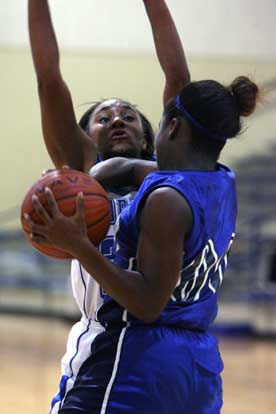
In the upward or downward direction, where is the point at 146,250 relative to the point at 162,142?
downward

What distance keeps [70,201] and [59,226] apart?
0.10 meters

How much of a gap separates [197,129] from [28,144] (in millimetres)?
5474

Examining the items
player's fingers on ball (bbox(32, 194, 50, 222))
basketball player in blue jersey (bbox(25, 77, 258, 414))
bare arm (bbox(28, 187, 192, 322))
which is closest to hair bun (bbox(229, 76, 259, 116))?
basketball player in blue jersey (bbox(25, 77, 258, 414))

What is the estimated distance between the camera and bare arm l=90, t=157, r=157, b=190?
8.39 feet

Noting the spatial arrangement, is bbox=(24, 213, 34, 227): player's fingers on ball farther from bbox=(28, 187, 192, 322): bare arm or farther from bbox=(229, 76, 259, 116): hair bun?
bbox=(229, 76, 259, 116): hair bun

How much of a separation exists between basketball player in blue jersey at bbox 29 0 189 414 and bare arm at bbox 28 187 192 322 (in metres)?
0.42

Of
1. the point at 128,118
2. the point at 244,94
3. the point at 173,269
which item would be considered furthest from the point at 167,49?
the point at 173,269

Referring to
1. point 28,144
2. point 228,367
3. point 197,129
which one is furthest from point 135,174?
point 28,144

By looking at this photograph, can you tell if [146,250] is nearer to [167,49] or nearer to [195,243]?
[195,243]

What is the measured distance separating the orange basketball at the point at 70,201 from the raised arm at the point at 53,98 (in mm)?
463

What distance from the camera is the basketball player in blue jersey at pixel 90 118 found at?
259 cm

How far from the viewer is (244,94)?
230cm

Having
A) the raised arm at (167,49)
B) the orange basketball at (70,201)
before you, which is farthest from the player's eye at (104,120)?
the orange basketball at (70,201)

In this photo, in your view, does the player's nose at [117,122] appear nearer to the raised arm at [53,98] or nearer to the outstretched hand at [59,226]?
the raised arm at [53,98]
